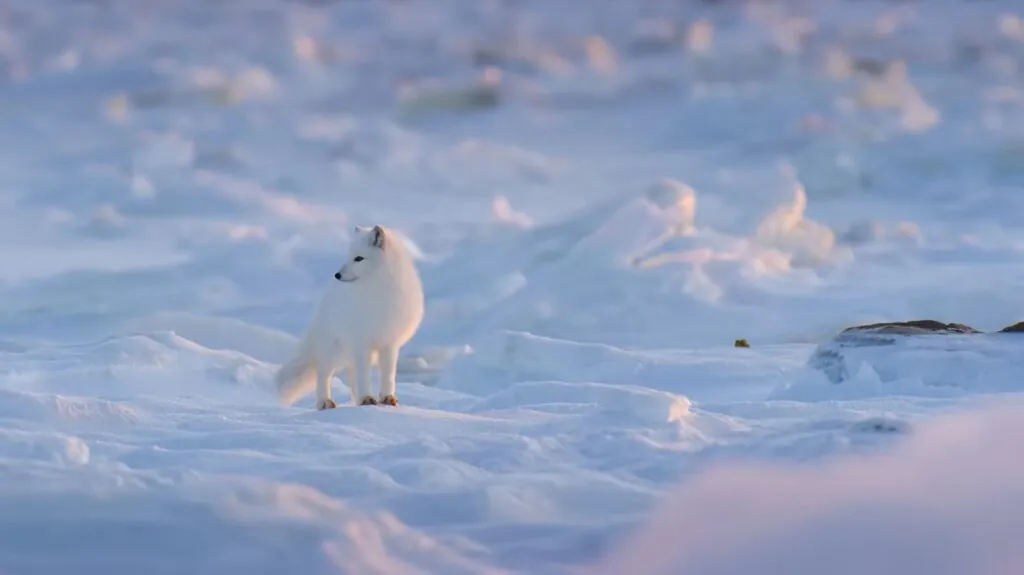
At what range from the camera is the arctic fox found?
309 inches

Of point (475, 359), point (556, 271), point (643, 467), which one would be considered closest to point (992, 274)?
point (556, 271)

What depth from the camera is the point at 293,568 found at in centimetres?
425

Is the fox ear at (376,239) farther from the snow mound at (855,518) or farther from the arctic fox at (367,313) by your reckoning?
the snow mound at (855,518)

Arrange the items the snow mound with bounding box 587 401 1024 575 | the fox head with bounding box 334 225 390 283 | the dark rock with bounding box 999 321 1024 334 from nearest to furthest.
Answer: the snow mound with bounding box 587 401 1024 575, the fox head with bounding box 334 225 390 283, the dark rock with bounding box 999 321 1024 334

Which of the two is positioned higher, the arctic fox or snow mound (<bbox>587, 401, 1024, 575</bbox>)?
the arctic fox

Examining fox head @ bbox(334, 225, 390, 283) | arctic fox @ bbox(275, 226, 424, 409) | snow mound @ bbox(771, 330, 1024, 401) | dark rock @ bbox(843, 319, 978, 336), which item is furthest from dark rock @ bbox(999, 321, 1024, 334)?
fox head @ bbox(334, 225, 390, 283)

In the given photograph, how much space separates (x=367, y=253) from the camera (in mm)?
7887

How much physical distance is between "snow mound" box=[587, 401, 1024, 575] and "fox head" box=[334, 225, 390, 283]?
3.05m

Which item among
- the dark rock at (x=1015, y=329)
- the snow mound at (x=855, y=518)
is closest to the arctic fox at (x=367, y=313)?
the snow mound at (x=855, y=518)

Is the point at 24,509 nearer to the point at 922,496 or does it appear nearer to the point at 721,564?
the point at 721,564

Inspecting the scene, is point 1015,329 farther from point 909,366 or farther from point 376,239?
point 376,239

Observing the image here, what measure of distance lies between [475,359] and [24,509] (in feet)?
30.5

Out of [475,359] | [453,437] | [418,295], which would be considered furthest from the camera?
[475,359]

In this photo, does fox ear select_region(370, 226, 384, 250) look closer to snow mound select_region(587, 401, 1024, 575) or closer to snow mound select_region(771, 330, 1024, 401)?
snow mound select_region(587, 401, 1024, 575)
